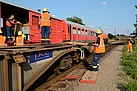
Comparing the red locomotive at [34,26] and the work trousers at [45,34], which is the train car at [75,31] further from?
the work trousers at [45,34]

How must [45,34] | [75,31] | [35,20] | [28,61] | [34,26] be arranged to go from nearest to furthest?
[28,61] < [45,34] < [34,26] < [35,20] < [75,31]

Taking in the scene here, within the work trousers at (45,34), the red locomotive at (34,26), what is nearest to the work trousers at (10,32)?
the red locomotive at (34,26)

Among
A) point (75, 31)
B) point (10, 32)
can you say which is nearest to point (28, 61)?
point (10, 32)

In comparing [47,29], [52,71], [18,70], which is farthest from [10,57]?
[47,29]

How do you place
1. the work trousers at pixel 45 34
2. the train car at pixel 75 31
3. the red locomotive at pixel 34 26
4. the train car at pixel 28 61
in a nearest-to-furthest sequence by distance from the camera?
the train car at pixel 28 61 < the work trousers at pixel 45 34 < the red locomotive at pixel 34 26 < the train car at pixel 75 31

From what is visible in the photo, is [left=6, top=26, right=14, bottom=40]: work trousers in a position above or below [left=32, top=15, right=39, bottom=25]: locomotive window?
below

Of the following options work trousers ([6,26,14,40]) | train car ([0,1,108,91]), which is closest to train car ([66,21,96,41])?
train car ([0,1,108,91])

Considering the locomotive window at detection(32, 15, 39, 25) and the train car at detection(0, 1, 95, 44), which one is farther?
the locomotive window at detection(32, 15, 39, 25)

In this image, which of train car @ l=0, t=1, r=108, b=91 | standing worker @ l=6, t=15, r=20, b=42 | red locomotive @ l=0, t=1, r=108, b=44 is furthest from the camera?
red locomotive @ l=0, t=1, r=108, b=44

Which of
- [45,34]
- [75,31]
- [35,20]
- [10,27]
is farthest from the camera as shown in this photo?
[75,31]

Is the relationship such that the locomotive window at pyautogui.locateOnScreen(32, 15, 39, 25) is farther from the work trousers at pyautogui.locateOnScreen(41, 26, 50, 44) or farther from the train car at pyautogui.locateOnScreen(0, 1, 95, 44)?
the work trousers at pyautogui.locateOnScreen(41, 26, 50, 44)

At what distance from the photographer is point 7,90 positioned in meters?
3.93

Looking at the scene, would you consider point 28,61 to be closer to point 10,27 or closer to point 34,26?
point 10,27

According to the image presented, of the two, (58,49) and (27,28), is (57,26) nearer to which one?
(27,28)
